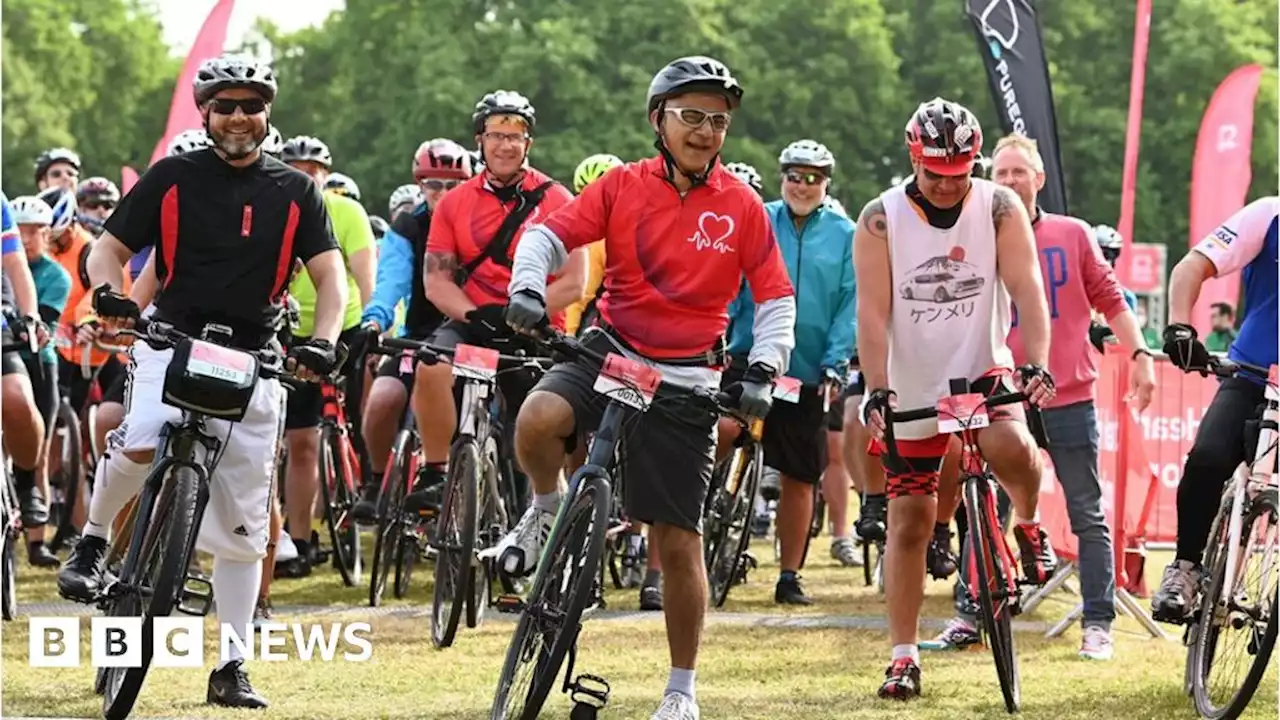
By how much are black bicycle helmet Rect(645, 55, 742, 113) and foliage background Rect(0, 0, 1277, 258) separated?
4410 cm

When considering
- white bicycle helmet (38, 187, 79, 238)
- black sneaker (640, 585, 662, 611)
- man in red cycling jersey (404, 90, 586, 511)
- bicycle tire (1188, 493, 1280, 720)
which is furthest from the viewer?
white bicycle helmet (38, 187, 79, 238)

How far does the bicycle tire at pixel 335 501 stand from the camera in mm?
12867

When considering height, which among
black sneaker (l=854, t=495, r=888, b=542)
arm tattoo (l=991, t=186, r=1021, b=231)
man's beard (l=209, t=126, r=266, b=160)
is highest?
man's beard (l=209, t=126, r=266, b=160)

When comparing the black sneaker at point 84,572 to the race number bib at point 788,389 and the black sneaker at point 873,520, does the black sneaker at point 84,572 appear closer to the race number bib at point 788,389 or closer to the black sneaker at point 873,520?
the race number bib at point 788,389

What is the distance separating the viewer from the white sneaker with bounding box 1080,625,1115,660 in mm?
10500

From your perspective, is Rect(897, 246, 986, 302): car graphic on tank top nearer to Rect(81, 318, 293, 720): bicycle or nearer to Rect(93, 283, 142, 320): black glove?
Rect(81, 318, 293, 720): bicycle

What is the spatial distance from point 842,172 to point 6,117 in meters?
19.5

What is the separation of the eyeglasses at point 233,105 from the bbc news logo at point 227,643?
173cm

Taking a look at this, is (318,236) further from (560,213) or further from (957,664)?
(957,664)

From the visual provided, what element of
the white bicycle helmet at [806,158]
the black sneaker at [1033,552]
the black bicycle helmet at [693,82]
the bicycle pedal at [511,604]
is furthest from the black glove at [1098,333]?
the bicycle pedal at [511,604]

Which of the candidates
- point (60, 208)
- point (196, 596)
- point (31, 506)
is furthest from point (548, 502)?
point (60, 208)

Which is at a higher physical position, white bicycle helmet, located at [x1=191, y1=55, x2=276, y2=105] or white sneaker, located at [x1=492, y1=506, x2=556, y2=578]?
white bicycle helmet, located at [x1=191, y1=55, x2=276, y2=105]

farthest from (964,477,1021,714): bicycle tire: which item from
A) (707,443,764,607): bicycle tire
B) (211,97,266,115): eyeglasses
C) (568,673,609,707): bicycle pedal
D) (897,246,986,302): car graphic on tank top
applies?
(707,443,764,607): bicycle tire

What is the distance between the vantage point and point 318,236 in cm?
820
